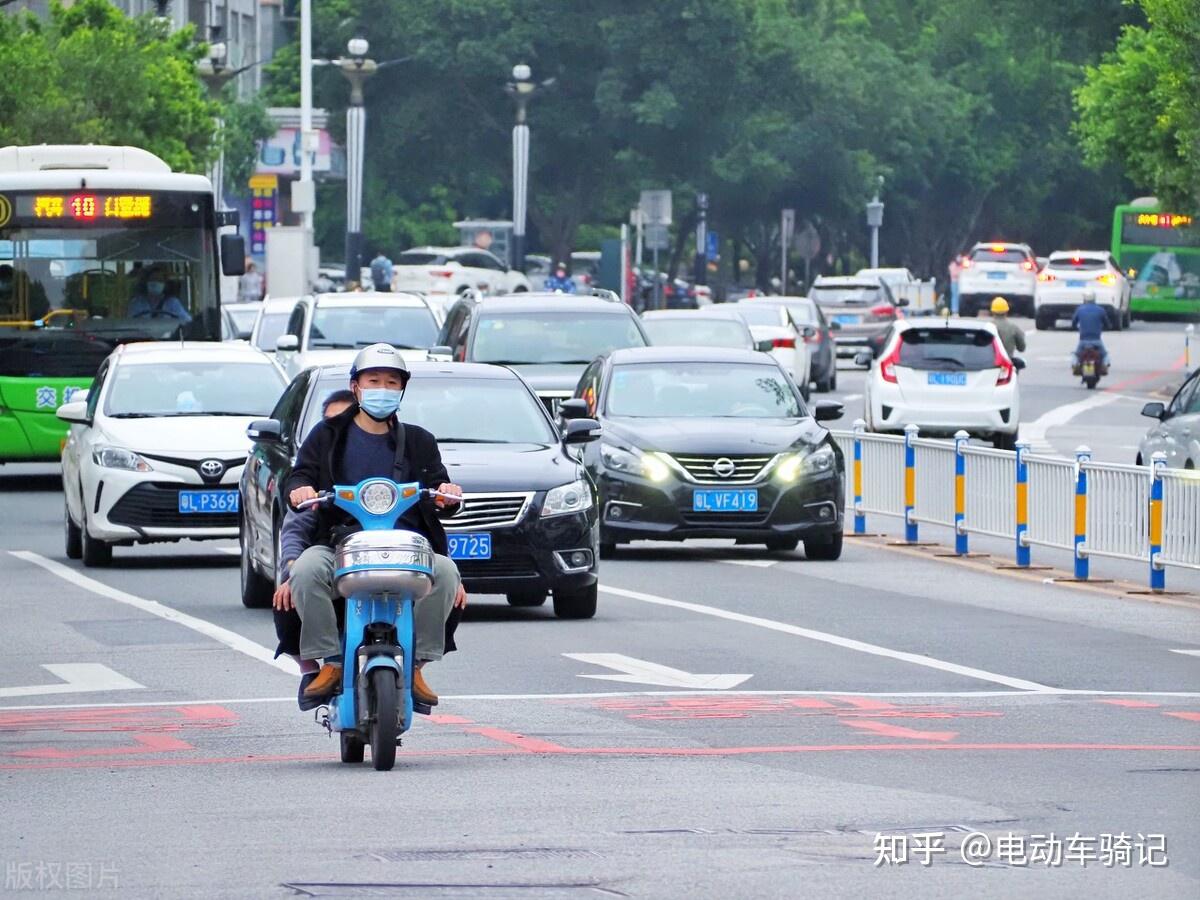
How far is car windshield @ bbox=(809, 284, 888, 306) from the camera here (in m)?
58.2

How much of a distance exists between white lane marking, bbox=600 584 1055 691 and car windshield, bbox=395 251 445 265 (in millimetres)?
59975

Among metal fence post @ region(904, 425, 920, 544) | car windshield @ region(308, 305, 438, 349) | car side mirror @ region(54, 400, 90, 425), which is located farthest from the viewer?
car windshield @ region(308, 305, 438, 349)

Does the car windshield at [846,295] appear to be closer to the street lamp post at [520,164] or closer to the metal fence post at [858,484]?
the street lamp post at [520,164]

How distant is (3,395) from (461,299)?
Result: 4.68 meters

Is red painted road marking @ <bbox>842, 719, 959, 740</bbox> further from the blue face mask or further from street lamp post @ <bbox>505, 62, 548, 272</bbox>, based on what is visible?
street lamp post @ <bbox>505, 62, 548, 272</bbox>

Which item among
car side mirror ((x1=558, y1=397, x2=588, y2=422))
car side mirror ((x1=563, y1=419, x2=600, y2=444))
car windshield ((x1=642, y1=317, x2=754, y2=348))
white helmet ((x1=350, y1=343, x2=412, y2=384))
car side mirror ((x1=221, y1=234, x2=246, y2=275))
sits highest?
white helmet ((x1=350, y1=343, x2=412, y2=384))

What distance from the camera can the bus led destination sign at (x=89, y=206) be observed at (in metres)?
30.0

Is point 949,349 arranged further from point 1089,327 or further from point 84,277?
point 1089,327

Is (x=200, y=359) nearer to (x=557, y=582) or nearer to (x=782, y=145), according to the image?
(x=557, y=582)

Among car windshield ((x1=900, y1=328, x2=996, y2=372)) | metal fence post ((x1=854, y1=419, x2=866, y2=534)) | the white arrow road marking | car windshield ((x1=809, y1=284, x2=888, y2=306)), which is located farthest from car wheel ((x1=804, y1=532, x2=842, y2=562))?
car windshield ((x1=809, y1=284, x2=888, y2=306))

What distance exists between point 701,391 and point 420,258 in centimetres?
5823

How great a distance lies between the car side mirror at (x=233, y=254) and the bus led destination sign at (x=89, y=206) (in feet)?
3.49

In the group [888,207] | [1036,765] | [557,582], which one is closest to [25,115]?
[557,582]

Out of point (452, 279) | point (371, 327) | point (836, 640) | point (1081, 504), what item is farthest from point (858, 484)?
A: point (452, 279)
